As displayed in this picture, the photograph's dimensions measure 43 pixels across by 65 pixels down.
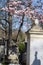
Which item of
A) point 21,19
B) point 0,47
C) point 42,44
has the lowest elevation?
point 0,47

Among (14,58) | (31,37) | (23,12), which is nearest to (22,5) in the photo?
(23,12)

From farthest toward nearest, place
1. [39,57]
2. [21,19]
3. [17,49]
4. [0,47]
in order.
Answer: [0,47], [17,49], [21,19], [39,57]

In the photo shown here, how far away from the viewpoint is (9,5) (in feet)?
49.3

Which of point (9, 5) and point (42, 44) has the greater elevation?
point (9, 5)

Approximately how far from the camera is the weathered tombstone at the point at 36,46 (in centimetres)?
1070

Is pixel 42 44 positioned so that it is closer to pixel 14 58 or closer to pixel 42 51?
pixel 42 51

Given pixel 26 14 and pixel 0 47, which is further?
pixel 0 47

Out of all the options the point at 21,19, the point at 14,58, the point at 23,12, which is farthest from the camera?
the point at 21,19

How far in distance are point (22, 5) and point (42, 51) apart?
218 inches

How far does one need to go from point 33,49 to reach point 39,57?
44 centimetres

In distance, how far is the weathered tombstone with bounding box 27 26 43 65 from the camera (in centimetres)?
1070

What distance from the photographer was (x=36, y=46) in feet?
35.2

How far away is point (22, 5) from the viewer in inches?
613

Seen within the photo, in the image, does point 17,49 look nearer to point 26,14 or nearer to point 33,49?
point 26,14
